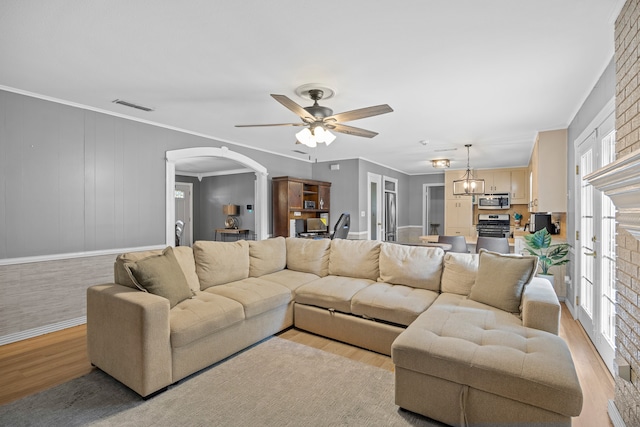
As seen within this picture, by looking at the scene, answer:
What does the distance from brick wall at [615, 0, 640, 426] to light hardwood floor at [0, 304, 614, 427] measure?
0.35 m

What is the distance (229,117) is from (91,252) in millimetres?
2283

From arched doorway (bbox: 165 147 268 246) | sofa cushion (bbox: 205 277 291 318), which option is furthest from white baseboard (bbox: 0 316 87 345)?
sofa cushion (bbox: 205 277 291 318)

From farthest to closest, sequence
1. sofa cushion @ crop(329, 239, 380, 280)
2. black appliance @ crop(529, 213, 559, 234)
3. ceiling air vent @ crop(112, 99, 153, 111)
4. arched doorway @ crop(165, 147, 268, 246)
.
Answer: black appliance @ crop(529, 213, 559, 234)
arched doorway @ crop(165, 147, 268, 246)
sofa cushion @ crop(329, 239, 380, 280)
ceiling air vent @ crop(112, 99, 153, 111)

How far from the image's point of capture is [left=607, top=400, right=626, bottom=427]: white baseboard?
180 cm

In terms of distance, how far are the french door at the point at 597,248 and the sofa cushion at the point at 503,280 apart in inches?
26.3

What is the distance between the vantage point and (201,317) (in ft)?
7.98

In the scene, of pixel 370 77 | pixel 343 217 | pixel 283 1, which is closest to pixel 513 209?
pixel 343 217

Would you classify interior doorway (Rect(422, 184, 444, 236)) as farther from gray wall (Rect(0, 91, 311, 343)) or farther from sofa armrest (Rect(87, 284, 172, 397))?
sofa armrest (Rect(87, 284, 172, 397))

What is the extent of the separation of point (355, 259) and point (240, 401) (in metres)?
1.98

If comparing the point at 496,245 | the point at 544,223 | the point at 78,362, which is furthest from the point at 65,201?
the point at 544,223

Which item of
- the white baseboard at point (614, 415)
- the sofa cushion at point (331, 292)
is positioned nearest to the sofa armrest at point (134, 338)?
the sofa cushion at point (331, 292)

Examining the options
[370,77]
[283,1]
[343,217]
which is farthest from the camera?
[343,217]

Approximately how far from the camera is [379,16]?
1944mm

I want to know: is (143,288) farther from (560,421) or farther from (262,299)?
(560,421)
